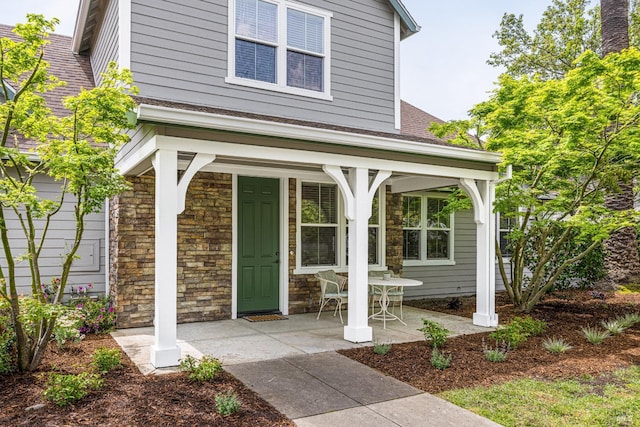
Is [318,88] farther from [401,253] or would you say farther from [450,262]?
[450,262]

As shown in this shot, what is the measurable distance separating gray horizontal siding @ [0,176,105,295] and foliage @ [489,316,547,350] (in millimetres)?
6188

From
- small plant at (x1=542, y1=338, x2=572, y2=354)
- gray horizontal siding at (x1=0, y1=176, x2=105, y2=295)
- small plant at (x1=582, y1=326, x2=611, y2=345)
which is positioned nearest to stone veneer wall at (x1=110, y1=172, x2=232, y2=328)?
gray horizontal siding at (x1=0, y1=176, x2=105, y2=295)

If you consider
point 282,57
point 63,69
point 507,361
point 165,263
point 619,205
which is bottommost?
point 507,361

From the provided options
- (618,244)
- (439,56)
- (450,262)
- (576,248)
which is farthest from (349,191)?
(439,56)

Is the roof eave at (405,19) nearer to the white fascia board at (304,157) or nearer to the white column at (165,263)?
the white fascia board at (304,157)

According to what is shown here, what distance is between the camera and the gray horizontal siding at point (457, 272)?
10398 mm

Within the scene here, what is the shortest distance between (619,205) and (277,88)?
361 inches

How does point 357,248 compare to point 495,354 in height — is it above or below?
above

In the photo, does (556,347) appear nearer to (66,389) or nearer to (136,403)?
(136,403)

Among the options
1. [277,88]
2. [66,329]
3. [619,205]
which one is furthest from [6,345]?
[619,205]

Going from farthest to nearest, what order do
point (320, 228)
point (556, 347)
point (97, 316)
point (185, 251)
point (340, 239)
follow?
point (340, 239) → point (320, 228) → point (185, 251) → point (97, 316) → point (556, 347)

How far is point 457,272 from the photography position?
10.9 m

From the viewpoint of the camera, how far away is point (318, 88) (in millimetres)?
8062

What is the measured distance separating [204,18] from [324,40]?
84.5 inches
